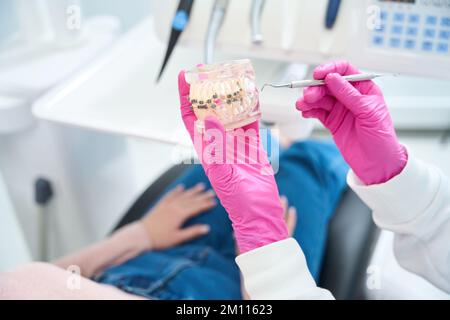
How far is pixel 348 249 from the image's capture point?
40.7 inches

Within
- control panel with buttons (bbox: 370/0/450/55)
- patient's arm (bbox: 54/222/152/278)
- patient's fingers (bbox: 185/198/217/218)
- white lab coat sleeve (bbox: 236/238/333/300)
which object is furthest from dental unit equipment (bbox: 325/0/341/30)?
patient's arm (bbox: 54/222/152/278)

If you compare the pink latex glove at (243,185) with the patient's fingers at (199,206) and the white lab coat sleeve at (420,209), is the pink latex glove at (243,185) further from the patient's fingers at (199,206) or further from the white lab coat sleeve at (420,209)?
the patient's fingers at (199,206)

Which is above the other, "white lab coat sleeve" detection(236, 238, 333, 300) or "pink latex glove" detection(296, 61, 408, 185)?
"pink latex glove" detection(296, 61, 408, 185)

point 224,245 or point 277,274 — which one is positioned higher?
point 277,274

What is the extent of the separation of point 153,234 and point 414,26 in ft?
2.29

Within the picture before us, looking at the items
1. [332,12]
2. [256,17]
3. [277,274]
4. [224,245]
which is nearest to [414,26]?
[332,12]

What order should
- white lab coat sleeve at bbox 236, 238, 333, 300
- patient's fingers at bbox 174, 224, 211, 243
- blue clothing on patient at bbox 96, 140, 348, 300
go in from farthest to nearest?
1. patient's fingers at bbox 174, 224, 211, 243
2. blue clothing on patient at bbox 96, 140, 348, 300
3. white lab coat sleeve at bbox 236, 238, 333, 300

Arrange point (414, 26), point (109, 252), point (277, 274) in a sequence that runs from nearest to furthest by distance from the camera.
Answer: point (277, 274) → point (414, 26) → point (109, 252)

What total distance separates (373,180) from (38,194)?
816 millimetres

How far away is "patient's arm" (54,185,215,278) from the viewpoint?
101 cm

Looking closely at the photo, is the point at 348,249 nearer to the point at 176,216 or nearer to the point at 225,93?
the point at 176,216

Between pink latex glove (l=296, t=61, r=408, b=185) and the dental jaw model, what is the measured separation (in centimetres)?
8

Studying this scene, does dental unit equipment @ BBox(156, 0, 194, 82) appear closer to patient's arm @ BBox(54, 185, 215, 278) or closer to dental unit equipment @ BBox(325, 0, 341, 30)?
dental unit equipment @ BBox(325, 0, 341, 30)

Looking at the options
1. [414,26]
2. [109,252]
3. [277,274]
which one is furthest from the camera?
[109,252]
